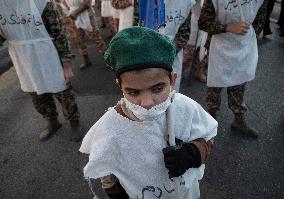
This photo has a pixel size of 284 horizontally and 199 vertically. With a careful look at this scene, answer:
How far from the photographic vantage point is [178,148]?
138 cm

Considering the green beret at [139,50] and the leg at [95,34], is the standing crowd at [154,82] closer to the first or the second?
the green beret at [139,50]

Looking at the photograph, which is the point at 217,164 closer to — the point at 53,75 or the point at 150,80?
the point at 53,75

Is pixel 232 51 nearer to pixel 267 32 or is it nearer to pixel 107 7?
pixel 267 32

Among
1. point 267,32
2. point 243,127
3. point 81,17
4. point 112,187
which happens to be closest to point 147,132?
point 112,187

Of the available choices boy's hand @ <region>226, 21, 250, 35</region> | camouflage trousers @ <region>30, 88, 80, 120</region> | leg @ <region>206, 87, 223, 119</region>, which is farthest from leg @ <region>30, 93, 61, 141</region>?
boy's hand @ <region>226, 21, 250, 35</region>

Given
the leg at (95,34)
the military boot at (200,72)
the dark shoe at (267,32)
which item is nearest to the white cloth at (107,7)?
the leg at (95,34)

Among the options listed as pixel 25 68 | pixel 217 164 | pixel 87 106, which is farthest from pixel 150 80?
pixel 87 106

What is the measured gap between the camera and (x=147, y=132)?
55.9 inches

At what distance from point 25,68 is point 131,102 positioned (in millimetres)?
2169

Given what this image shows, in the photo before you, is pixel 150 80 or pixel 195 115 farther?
pixel 195 115

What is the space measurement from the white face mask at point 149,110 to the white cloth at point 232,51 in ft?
5.58

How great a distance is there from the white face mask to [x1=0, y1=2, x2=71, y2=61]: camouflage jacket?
6.39ft

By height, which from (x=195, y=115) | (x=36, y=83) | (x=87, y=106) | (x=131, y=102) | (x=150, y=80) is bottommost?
(x=87, y=106)

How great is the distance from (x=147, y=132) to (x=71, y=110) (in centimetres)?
226
